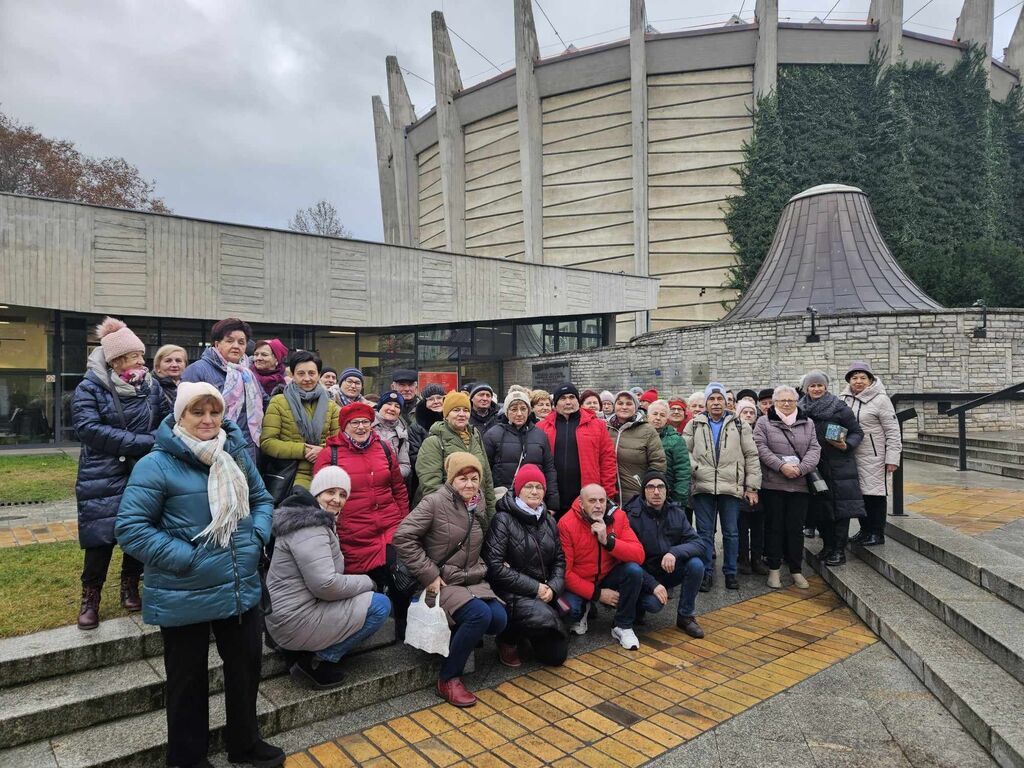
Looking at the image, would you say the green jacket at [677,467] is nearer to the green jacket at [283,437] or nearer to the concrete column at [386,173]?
the green jacket at [283,437]

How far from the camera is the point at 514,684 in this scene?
3.57m

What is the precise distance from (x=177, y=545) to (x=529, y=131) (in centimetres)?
3303

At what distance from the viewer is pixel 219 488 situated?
8.46 feet

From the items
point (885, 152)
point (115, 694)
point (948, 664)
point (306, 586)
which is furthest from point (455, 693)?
point (885, 152)

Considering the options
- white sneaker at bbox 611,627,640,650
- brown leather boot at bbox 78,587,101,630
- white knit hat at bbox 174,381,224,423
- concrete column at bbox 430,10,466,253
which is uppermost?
concrete column at bbox 430,10,466,253

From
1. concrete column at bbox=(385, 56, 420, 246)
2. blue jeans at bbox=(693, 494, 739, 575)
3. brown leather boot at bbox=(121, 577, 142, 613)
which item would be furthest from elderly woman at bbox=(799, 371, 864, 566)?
concrete column at bbox=(385, 56, 420, 246)

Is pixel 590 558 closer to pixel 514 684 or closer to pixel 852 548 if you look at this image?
pixel 514 684

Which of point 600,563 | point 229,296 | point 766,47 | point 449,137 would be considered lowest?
point 600,563

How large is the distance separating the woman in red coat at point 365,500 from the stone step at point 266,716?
0.40 metres

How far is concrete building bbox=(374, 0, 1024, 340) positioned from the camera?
96.1 feet

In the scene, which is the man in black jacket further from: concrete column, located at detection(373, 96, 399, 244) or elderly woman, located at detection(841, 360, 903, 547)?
concrete column, located at detection(373, 96, 399, 244)

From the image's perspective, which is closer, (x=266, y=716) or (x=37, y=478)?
(x=266, y=716)

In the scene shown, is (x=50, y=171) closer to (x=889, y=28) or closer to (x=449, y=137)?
(x=449, y=137)

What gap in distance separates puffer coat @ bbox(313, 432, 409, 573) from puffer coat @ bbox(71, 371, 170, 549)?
1028 mm
